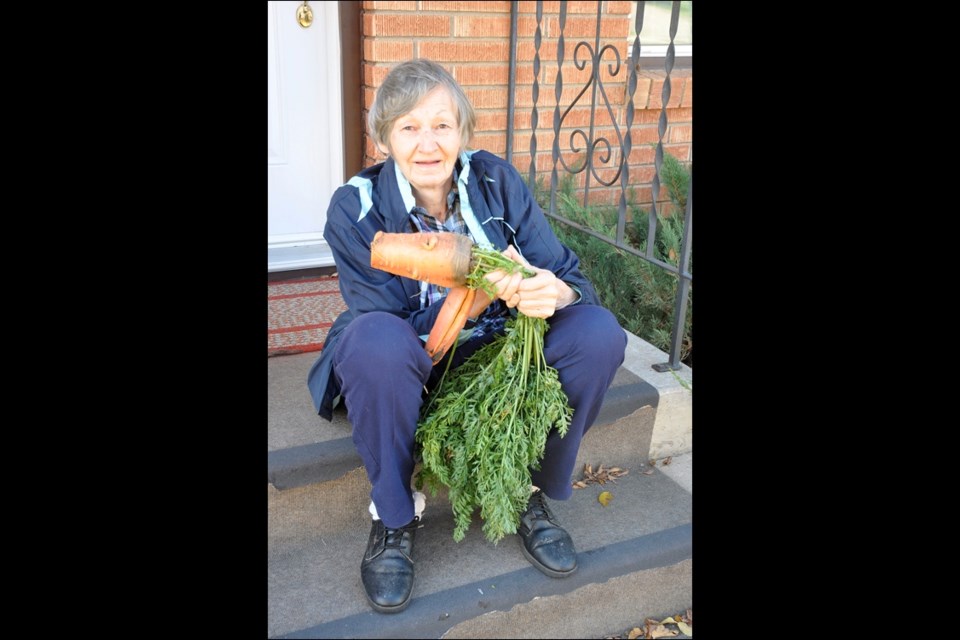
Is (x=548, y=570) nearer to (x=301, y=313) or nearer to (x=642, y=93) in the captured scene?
(x=301, y=313)

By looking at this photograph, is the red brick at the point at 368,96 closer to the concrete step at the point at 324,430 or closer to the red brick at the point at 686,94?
the concrete step at the point at 324,430

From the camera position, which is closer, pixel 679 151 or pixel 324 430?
pixel 324 430

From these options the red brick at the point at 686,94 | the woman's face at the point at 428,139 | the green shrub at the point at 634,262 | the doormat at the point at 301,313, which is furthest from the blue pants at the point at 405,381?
the red brick at the point at 686,94

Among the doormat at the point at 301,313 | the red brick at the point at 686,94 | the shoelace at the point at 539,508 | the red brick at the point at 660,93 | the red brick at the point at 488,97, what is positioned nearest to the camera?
the shoelace at the point at 539,508

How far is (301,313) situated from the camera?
128 inches

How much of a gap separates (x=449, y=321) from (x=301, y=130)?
207cm

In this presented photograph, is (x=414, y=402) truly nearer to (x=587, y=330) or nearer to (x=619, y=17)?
(x=587, y=330)

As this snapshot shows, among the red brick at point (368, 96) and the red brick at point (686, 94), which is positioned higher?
the red brick at point (686, 94)

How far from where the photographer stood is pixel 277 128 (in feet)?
11.8

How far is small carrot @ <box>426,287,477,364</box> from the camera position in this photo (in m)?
1.90

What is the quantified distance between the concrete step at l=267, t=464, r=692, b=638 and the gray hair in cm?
101

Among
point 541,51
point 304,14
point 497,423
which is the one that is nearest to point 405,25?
point 304,14

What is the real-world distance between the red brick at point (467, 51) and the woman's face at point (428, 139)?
1.52 meters

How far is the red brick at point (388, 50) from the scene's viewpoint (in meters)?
3.35
